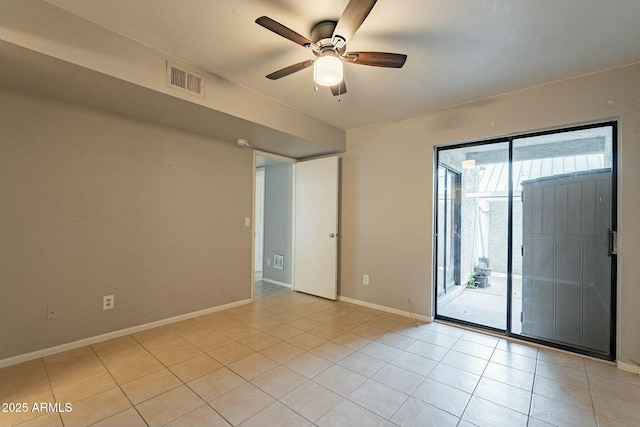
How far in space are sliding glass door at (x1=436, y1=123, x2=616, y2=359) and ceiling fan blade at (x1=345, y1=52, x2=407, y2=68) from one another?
6.03 ft

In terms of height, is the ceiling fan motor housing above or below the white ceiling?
below

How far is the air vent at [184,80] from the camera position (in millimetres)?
2240

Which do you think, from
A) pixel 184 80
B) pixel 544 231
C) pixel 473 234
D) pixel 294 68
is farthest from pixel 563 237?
pixel 184 80

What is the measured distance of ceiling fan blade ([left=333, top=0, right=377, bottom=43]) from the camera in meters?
1.41

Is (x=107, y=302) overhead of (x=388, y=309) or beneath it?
overhead

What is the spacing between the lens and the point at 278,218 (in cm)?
505

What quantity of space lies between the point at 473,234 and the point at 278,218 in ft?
10.3

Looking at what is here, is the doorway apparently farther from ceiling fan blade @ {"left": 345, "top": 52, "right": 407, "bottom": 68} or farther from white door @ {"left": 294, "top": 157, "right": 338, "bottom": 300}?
ceiling fan blade @ {"left": 345, "top": 52, "right": 407, "bottom": 68}

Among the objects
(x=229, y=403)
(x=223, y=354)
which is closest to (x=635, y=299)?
(x=229, y=403)

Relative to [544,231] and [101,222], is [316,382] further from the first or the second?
[544,231]

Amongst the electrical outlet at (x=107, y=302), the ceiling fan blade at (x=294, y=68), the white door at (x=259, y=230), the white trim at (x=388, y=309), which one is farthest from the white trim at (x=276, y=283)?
the ceiling fan blade at (x=294, y=68)

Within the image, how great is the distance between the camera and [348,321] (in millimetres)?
3287

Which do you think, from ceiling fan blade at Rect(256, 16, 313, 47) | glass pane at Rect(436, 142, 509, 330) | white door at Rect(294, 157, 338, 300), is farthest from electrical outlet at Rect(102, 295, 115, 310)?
glass pane at Rect(436, 142, 509, 330)

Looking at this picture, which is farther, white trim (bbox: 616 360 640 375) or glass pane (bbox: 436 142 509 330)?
→ glass pane (bbox: 436 142 509 330)
